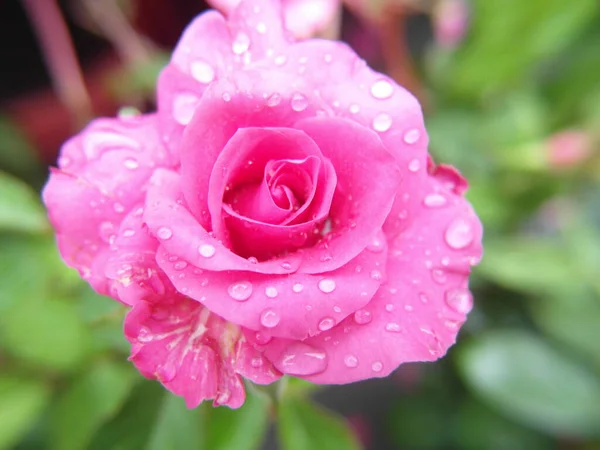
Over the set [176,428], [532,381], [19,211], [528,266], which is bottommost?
[532,381]

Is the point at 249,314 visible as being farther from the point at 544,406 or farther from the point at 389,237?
the point at 544,406

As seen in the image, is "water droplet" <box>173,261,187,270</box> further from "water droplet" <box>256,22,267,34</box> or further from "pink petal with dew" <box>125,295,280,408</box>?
"water droplet" <box>256,22,267,34</box>

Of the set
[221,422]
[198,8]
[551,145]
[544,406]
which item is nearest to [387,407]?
[544,406]

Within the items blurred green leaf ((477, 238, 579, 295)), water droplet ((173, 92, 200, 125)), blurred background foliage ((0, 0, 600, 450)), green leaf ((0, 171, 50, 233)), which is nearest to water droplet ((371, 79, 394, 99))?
water droplet ((173, 92, 200, 125))

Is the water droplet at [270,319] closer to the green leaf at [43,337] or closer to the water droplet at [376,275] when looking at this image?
the water droplet at [376,275]

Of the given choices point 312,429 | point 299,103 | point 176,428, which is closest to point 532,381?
point 312,429

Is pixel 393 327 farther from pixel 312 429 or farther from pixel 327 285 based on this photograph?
pixel 312 429

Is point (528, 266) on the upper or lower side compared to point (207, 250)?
lower
